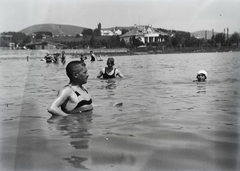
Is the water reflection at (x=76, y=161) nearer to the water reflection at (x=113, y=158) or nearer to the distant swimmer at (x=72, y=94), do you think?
the water reflection at (x=113, y=158)

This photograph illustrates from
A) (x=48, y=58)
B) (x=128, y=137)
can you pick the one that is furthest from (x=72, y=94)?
(x=48, y=58)

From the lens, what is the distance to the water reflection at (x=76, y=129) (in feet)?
13.8

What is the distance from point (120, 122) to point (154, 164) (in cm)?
242

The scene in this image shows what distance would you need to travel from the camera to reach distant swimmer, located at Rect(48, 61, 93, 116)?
21.2ft

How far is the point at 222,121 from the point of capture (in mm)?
6262

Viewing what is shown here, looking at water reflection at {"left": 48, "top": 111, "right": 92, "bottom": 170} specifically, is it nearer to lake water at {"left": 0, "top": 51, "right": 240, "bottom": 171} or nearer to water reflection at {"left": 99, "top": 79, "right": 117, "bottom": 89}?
lake water at {"left": 0, "top": 51, "right": 240, "bottom": 171}

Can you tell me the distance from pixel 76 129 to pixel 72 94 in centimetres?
86

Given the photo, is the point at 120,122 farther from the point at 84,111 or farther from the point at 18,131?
the point at 18,131

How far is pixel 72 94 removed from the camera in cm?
651

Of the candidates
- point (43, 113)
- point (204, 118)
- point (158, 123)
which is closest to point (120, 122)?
point (158, 123)

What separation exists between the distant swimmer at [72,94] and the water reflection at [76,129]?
156 millimetres

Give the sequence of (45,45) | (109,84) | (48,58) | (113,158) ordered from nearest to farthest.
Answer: (113,158) < (109,84) < (48,58) < (45,45)

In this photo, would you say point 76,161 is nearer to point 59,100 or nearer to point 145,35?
A: point 59,100

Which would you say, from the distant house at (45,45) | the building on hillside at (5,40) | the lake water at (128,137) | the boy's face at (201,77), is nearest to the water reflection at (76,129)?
the lake water at (128,137)
